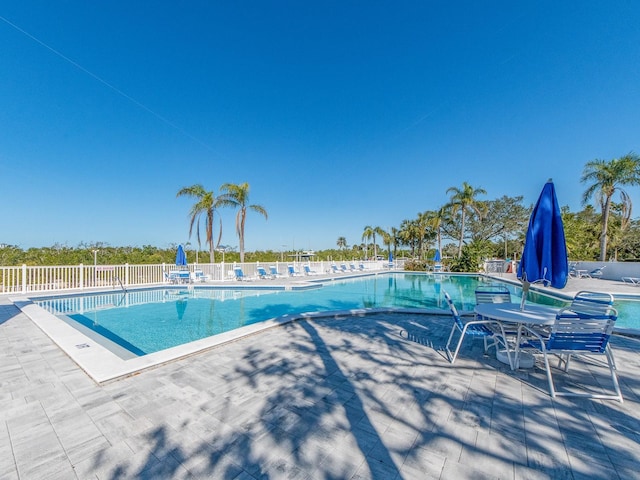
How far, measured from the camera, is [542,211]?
3.24 meters

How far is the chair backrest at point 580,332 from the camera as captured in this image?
2445 millimetres

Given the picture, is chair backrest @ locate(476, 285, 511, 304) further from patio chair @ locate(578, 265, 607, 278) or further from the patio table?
patio chair @ locate(578, 265, 607, 278)

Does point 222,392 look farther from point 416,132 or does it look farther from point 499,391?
point 416,132

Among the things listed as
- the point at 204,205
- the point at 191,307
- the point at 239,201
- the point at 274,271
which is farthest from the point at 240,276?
the point at 191,307

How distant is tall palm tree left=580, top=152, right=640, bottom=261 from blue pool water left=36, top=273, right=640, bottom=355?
378 inches

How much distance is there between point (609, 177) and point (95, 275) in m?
26.5

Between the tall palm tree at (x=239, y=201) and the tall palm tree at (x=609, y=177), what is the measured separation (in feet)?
→ 65.4

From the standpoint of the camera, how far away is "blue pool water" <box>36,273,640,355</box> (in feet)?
18.9

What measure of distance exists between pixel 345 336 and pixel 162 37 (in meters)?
12.2

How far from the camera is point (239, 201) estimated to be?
1662cm

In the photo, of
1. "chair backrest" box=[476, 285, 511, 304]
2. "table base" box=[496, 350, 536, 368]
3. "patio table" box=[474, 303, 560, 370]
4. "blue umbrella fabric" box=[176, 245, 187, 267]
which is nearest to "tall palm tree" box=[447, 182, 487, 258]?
"chair backrest" box=[476, 285, 511, 304]

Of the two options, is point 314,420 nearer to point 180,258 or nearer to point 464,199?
point 180,258

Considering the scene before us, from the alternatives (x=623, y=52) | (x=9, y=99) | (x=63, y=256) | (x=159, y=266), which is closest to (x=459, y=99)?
(x=623, y=52)

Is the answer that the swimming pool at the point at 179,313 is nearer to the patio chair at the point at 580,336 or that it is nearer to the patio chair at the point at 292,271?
the patio chair at the point at 580,336
